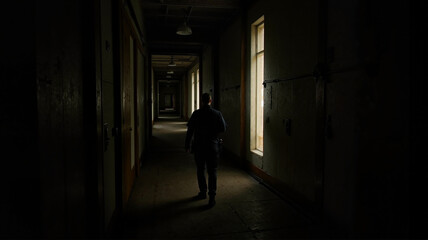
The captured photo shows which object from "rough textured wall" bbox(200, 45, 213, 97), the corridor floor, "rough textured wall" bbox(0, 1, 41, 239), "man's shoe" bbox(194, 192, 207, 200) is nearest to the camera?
"rough textured wall" bbox(0, 1, 41, 239)

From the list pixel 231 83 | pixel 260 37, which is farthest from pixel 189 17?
pixel 260 37

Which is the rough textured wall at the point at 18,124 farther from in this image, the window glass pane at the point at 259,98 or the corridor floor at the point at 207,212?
the window glass pane at the point at 259,98

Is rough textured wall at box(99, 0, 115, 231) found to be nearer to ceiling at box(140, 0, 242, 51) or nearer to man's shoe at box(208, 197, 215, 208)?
man's shoe at box(208, 197, 215, 208)

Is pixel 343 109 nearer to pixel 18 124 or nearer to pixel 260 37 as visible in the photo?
pixel 18 124

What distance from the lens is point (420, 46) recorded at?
1.96 m

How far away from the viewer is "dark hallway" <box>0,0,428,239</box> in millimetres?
1094

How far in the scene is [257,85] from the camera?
18.1 ft

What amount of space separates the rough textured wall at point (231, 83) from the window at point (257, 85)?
601 millimetres

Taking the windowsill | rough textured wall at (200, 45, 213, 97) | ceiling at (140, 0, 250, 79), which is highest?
ceiling at (140, 0, 250, 79)

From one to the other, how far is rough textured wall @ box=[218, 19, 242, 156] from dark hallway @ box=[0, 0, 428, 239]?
4.08 ft

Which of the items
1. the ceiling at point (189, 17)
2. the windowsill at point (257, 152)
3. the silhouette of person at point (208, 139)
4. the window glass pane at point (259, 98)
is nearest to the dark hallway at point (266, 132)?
the windowsill at point (257, 152)

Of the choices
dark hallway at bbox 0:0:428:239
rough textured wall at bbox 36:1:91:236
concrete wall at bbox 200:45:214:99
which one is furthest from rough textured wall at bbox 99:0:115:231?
concrete wall at bbox 200:45:214:99

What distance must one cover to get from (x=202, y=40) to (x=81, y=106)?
682 cm

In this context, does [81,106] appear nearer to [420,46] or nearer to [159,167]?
[420,46]
